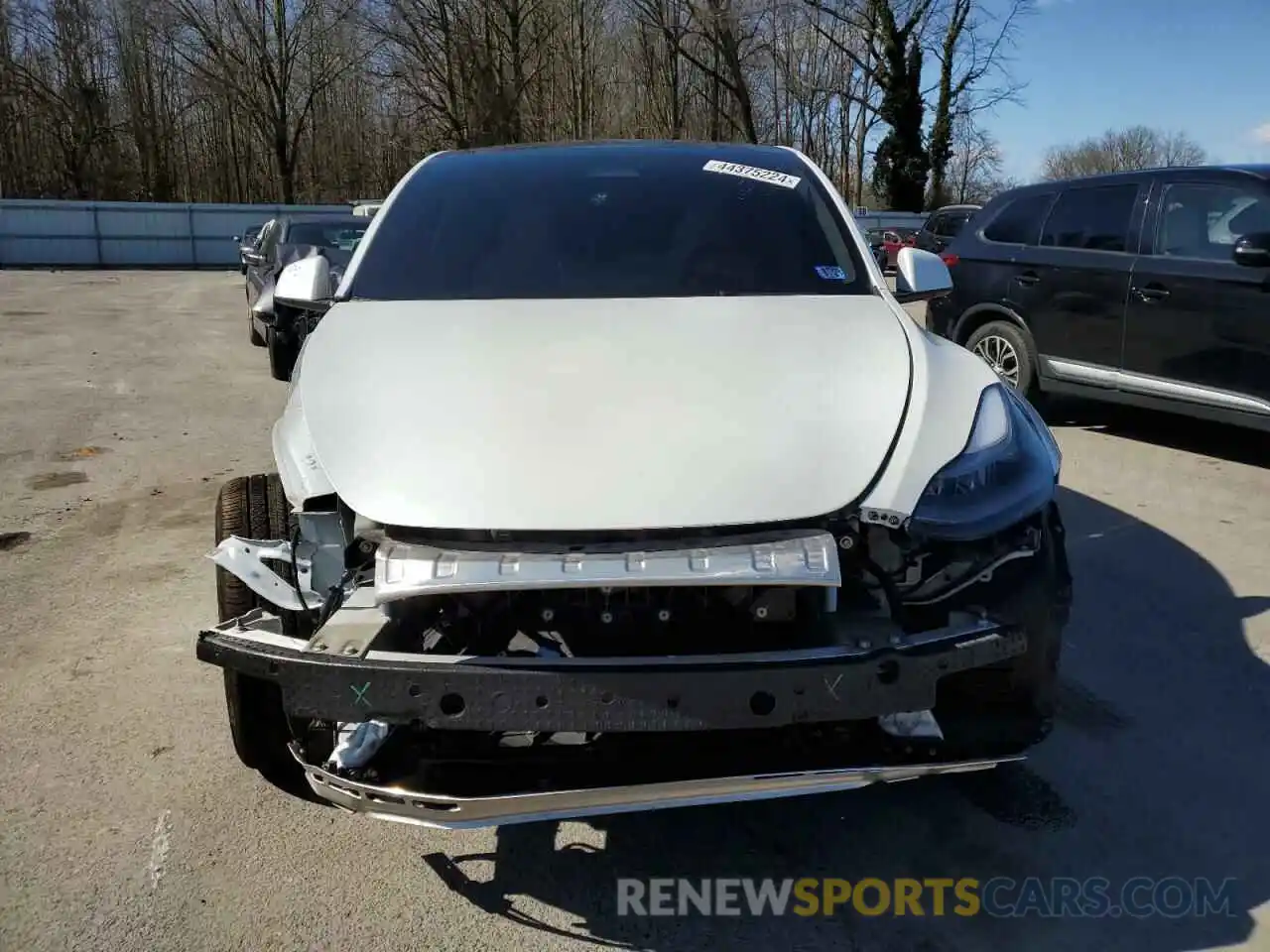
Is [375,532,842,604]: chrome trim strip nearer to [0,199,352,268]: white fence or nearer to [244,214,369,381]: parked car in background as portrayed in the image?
[244,214,369,381]: parked car in background

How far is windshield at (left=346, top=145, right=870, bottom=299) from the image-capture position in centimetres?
317

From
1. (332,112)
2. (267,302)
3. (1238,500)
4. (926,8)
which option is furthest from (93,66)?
(1238,500)

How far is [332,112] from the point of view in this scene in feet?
133

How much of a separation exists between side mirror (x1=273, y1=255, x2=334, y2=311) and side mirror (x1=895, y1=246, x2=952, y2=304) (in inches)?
79.4

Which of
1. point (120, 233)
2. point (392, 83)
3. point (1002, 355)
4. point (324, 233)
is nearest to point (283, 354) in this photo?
point (324, 233)

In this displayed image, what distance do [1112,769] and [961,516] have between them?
1212mm

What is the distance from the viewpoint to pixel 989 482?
2.29 metres

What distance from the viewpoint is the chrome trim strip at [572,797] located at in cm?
198

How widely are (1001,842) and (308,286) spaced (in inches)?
109

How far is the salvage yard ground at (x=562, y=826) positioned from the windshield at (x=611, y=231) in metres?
1.54

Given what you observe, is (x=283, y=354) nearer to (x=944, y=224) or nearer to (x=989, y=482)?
(x=989, y=482)

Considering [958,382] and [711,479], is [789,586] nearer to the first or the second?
[711,479]

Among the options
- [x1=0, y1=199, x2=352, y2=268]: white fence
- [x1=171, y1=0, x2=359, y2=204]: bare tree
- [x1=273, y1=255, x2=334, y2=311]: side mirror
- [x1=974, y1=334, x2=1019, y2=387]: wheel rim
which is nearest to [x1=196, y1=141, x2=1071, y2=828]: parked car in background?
[x1=273, y1=255, x2=334, y2=311]: side mirror

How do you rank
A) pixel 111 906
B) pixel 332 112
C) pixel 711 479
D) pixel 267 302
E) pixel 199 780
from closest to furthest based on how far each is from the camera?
pixel 711 479 → pixel 111 906 → pixel 199 780 → pixel 267 302 → pixel 332 112
